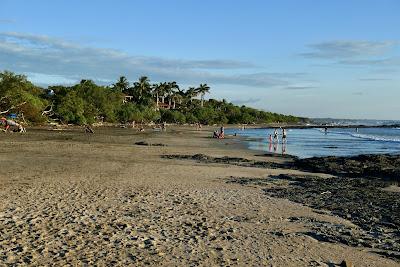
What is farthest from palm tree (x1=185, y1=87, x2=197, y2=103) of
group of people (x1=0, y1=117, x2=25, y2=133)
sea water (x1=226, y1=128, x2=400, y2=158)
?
group of people (x1=0, y1=117, x2=25, y2=133)

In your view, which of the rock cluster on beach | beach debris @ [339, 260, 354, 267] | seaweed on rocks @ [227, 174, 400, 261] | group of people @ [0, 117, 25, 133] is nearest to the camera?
beach debris @ [339, 260, 354, 267]

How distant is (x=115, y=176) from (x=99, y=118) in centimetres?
8724

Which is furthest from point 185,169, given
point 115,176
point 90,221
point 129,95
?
point 129,95

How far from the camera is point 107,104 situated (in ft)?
329

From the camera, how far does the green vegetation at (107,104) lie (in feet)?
200

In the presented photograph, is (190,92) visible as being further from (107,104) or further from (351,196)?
(351,196)

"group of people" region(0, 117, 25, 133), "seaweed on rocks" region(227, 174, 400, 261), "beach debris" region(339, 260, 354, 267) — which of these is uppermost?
"group of people" region(0, 117, 25, 133)

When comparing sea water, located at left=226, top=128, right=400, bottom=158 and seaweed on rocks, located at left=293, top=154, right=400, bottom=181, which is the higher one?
seaweed on rocks, located at left=293, top=154, right=400, bottom=181

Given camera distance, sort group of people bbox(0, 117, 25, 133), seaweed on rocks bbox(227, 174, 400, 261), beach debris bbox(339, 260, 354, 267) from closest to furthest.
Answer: beach debris bbox(339, 260, 354, 267)
seaweed on rocks bbox(227, 174, 400, 261)
group of people bbox(0, 117, 25, 133)

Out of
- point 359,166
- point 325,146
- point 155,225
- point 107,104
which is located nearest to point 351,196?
point 155,225

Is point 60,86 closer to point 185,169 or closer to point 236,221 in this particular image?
point 185,169

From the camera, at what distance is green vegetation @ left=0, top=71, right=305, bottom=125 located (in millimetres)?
60834

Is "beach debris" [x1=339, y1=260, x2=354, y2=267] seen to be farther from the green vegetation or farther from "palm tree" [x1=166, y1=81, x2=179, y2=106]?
Answer: "palm tree" [x1=166, y1=81, x2=179, y2=106]

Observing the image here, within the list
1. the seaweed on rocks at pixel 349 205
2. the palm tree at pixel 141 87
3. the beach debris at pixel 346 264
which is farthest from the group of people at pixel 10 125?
the palm tree at pixel 141 87
